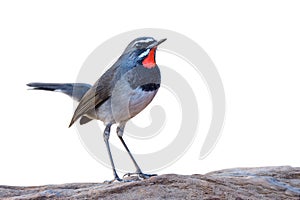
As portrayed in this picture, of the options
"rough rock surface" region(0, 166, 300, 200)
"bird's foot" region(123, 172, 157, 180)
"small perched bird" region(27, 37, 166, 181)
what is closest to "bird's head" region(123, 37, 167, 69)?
"small perched bird" region(27, 37, 166, 181)

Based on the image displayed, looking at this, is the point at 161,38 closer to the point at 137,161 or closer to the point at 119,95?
the point at 119,95

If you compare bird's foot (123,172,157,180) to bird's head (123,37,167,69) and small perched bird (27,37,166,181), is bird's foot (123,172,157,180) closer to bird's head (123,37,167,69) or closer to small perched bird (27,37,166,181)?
small perched bird (27,37,166,181)

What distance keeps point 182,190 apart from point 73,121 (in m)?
2.01

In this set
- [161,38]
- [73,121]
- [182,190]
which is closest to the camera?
[182,190]

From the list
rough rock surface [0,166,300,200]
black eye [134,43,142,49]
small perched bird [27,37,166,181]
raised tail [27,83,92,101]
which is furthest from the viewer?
raised tail [27,83,92,101]

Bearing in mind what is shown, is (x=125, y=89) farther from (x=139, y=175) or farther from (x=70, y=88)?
(x=70, y=88)

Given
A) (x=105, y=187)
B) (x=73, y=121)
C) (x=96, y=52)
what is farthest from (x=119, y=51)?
(x=105, y=187)

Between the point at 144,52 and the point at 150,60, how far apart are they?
0.39 ft

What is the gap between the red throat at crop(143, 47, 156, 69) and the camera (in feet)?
24.0

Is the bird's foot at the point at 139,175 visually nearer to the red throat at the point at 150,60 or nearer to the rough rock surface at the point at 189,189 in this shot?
the rough rock surface at the point at 189,189

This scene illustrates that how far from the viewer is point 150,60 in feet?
24.1

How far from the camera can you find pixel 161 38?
23.7 feet

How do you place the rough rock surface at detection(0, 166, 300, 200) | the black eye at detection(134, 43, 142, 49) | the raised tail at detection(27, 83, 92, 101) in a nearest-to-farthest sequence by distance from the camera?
the rough rock surface at detection(0, 166, 300, 200) < the black eye at detection(134, 43, 142, 49) < the raised tail at detection(27, 83, 92, 101)

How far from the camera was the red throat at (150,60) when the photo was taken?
732 cm
